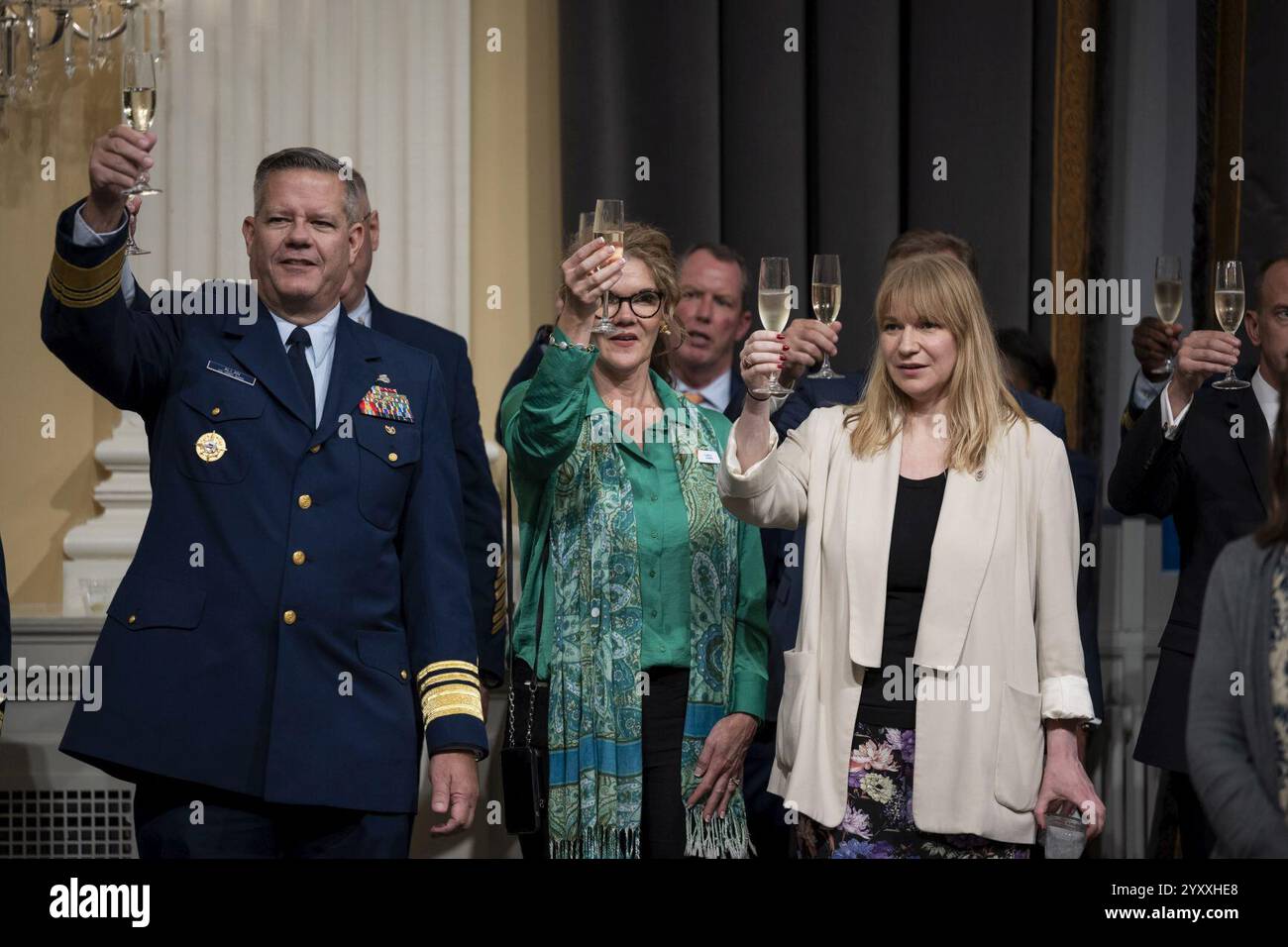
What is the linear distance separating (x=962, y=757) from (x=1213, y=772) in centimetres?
63

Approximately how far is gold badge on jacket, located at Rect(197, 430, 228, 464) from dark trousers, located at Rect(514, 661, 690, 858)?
28.4 inches

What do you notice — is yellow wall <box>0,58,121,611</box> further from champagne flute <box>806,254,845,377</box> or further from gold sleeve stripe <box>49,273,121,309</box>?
champagne flute <box>806,254,845,377</box>

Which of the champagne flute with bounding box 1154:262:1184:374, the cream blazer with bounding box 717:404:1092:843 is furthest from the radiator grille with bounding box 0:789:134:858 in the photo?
the champagne flute with bounding box 1154:262:1184:374

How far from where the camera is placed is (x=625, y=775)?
3.00m

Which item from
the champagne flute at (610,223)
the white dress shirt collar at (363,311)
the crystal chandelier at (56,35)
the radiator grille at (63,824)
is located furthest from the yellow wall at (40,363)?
the champagne flute at (610,223)

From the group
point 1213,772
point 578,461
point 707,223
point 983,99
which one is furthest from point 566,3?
point 1213,772

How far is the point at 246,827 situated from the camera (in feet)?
8.61

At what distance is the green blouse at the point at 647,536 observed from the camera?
2.95 metres

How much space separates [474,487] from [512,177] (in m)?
1.37

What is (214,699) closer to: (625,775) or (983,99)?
(625,775)

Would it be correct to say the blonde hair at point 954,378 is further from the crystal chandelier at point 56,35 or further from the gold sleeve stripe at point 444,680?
the crystal chandelier at point 56,35

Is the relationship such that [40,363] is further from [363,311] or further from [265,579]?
[265,579]

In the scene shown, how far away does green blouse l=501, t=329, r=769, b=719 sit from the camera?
9.68 feet
